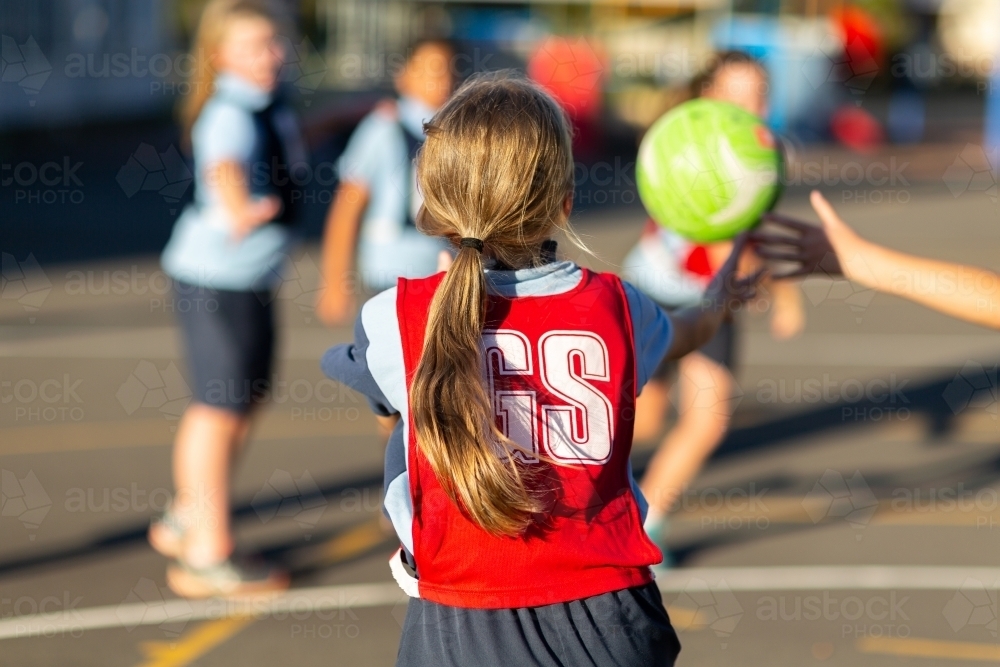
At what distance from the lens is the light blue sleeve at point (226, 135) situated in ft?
15.1

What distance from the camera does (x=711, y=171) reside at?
3.54 meters

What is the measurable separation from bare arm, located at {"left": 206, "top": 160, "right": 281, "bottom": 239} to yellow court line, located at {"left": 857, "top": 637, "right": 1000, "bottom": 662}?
2887 mm

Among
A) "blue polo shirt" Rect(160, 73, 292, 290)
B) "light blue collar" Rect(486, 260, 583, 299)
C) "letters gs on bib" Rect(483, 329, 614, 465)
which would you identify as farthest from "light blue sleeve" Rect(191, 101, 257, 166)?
"letters gs on bib" Rect(483, 329, 614, 465)

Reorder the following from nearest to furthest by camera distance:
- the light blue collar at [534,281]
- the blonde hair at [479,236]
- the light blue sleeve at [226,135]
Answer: the blonde hair at [479,236], the light blue collar at [534,281], the light blue sleeve at [226,135]

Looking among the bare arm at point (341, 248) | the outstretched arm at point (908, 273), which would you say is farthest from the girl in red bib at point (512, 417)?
the bare arm at point (341, 248)

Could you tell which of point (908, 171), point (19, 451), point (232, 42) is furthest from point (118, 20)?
point (232, 42)

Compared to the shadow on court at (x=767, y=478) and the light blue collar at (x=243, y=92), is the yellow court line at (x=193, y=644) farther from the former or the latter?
the light blue collar at (x=243, y=92)

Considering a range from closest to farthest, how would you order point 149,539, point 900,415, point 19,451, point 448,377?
point 448,377, point 149,539, point 19,451, point 900,415

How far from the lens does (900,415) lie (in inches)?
304

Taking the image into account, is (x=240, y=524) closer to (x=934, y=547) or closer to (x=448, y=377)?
(x=934, y=547)

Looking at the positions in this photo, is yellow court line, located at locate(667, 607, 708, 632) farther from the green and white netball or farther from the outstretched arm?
the outstretched arm

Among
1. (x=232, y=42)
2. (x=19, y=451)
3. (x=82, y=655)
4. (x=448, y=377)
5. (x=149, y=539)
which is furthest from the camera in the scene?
(x=19, y=451)

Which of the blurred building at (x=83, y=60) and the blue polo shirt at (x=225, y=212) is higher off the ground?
the blue polo shirt at (x=225, y=212)

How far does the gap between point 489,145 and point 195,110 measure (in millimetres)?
3097
